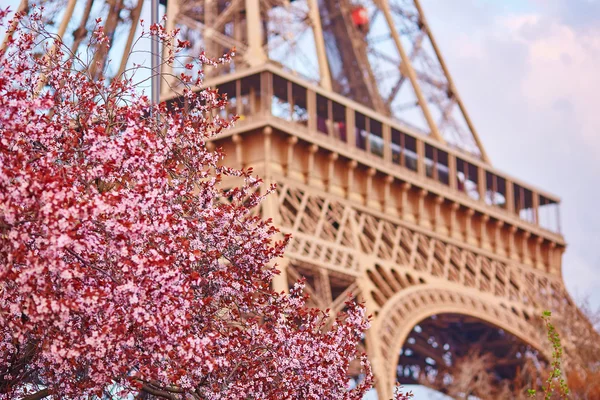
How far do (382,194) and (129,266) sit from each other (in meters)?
28.6

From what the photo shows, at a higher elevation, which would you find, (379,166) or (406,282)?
(379,166)

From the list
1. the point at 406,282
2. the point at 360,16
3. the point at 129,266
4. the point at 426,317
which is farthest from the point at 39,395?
the point at 360,16

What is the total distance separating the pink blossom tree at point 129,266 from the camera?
11.1 meters

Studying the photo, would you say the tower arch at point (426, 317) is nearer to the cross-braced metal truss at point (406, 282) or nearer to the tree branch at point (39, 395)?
the cross-braced metal truss at point (406, 282)

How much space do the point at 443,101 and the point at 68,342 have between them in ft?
124

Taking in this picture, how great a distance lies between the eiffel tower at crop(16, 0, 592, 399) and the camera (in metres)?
34.7

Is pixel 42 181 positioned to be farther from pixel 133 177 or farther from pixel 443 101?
pixel 443 101

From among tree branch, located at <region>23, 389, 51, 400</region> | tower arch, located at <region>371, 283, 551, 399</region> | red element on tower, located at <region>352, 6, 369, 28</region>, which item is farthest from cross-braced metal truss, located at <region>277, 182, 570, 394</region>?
tree branch, located at <region>23, 389, 51, 400</region>

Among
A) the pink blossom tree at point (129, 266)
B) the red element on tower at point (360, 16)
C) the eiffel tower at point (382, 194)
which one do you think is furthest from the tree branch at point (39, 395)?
the red element on tower at point (360, 16)

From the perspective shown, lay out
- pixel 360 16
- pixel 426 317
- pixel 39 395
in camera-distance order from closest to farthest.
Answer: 1. pixel 39 395
2. pixel 426 317
3. pixel 360 16

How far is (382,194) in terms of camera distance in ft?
130

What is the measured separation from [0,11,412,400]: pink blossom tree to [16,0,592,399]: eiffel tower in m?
16.3

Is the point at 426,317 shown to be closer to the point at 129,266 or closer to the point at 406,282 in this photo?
the point at 406,282

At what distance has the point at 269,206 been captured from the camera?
32.2 metres
